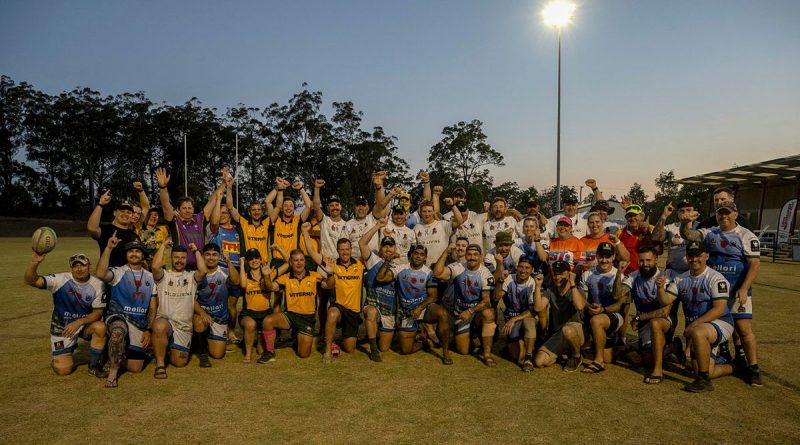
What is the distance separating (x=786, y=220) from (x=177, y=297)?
3230cm

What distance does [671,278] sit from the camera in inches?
241

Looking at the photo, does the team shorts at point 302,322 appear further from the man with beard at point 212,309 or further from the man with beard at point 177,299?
the man with beard at point 177,299

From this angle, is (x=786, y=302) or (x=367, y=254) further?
(x=786, y=302)

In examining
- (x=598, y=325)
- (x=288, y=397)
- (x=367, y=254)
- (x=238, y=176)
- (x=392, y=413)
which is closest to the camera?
(x=392, y=413)

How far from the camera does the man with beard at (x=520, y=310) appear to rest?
6.35 metres

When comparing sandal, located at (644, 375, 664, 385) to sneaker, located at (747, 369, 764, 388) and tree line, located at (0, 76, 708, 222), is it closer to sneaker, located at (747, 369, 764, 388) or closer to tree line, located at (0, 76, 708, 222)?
sneaker, located at (747, 369, 764, 388)

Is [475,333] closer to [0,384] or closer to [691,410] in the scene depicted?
[691,410]

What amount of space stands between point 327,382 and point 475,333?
103 inches

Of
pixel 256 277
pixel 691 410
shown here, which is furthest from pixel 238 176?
pixel 691 410

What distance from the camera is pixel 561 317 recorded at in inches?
256

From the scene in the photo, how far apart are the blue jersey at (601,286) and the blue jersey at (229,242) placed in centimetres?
531

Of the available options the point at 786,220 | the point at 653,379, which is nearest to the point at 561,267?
the point at 653,379

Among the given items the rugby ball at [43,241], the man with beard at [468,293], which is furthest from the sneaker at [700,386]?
the rugby ball at [43,241]

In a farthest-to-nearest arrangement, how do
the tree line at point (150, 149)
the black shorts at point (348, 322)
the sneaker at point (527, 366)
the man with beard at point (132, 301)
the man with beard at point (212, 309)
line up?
the tree line at point (150, 149), the black shorts at point (348, 322), the man with beard at point (212, 309), the sneaker at point (527, 366), the man with beard at point (132, 301)
